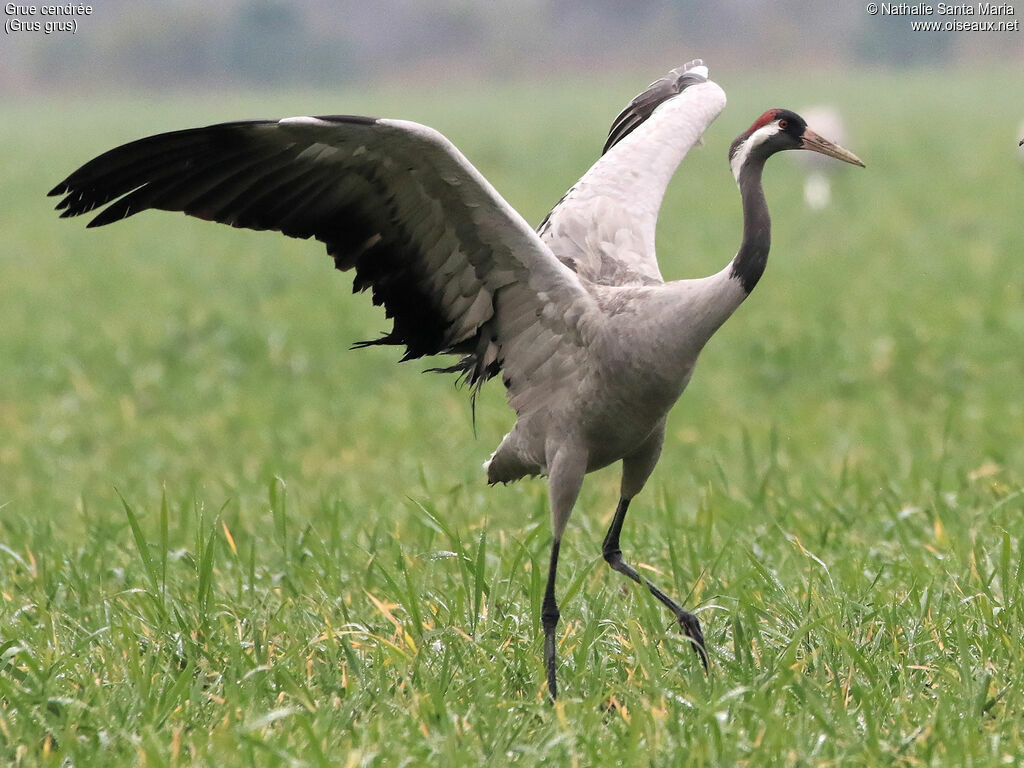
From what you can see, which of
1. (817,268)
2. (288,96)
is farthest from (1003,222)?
(288,96)

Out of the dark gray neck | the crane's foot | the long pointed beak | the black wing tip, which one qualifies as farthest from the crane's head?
the black wing tip

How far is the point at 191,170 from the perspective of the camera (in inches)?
155

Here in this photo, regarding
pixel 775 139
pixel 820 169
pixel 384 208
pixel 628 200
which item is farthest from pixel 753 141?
pixel 820 169

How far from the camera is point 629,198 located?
5.01 metres

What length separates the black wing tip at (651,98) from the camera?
568 cm

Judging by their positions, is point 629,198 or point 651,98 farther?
point 651,98

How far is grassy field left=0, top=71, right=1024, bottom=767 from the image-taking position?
11.5ft

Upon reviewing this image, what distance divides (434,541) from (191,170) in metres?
2.08

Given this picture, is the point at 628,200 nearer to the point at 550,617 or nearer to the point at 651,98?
the point at 651,98

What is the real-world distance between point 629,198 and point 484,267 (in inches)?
41.2

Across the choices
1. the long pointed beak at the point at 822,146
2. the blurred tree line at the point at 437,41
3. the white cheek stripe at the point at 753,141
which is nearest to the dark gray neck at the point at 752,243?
the white cheek stripe at the point at 753,141

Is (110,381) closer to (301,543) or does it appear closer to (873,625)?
(301,543)

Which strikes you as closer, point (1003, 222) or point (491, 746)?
point (491, 746)

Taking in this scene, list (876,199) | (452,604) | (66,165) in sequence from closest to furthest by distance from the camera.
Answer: (452,604) → (876,199) → (66,165)
